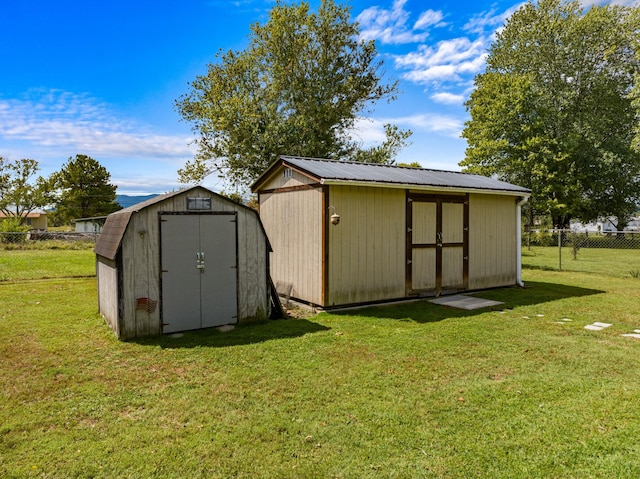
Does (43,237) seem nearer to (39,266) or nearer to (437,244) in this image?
(39,266)

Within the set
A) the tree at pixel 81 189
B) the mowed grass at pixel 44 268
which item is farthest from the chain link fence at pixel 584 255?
the tree at pixel 81 189

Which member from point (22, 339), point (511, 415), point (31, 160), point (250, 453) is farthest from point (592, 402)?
point (31, 160)

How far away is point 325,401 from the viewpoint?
3.48 metres

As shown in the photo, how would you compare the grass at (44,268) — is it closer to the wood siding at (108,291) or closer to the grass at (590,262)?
the wood siding at (108,291)

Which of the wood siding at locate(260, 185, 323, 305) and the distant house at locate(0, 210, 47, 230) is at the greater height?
the distant house at locate(0, 210, 47, 230)

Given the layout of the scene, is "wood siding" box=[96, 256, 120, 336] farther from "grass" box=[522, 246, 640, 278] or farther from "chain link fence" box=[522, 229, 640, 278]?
"grass" box=[522, 246, 640, 278]

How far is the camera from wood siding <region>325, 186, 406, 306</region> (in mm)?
7168

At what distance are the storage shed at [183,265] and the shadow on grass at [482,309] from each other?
6.05 feet

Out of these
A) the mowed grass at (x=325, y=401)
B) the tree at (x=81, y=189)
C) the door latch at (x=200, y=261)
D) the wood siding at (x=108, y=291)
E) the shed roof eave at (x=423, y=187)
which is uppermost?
the tree at (x=81, y=189)

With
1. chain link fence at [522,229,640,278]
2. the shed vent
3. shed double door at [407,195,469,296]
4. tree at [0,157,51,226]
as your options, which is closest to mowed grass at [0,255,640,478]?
the shed vent

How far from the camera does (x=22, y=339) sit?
17.7ft

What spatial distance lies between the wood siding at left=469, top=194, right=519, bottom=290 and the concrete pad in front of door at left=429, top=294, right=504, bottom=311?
2.90 ft

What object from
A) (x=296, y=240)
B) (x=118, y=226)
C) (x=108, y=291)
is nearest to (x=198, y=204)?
(x=118, y=226)

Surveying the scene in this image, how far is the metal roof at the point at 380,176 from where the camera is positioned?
7152mm
